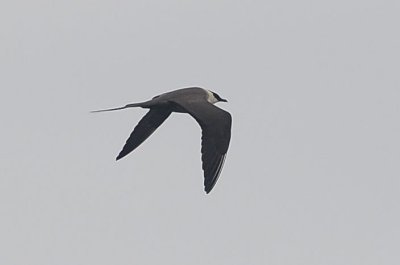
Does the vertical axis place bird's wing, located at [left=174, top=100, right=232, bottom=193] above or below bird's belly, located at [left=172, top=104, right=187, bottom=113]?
below

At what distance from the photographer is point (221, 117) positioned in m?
32.3

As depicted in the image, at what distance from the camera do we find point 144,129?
118 ft

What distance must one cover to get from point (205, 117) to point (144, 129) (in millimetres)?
3911

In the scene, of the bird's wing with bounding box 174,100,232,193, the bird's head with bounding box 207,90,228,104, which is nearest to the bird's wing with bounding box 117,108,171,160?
the bird's head with bounding box 207,90,228,104

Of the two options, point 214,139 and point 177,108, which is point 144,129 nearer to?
point 177,108

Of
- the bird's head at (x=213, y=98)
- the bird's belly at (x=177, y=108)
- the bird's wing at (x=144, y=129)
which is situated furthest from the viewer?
the bird's wing at (x=144, y=129)

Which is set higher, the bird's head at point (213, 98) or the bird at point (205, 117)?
the bird's head at point (213, 98)

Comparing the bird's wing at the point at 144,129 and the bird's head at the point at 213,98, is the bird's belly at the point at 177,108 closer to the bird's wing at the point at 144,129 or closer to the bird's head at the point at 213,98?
the bird's head at the point at 213,98

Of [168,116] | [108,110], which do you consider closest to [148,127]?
[168,116]

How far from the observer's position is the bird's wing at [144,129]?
1411 inches

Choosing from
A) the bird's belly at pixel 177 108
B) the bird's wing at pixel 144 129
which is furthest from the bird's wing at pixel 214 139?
the bird's wing at pixel 144 129

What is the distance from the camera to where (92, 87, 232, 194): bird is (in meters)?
32.1

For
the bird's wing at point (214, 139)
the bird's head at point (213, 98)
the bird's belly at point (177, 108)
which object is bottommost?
the bird's wing at point (214, 139)

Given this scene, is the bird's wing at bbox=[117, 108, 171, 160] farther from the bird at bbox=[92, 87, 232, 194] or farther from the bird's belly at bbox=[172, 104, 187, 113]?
the bird's belly at bbox=[172, 104, 187, 113]
